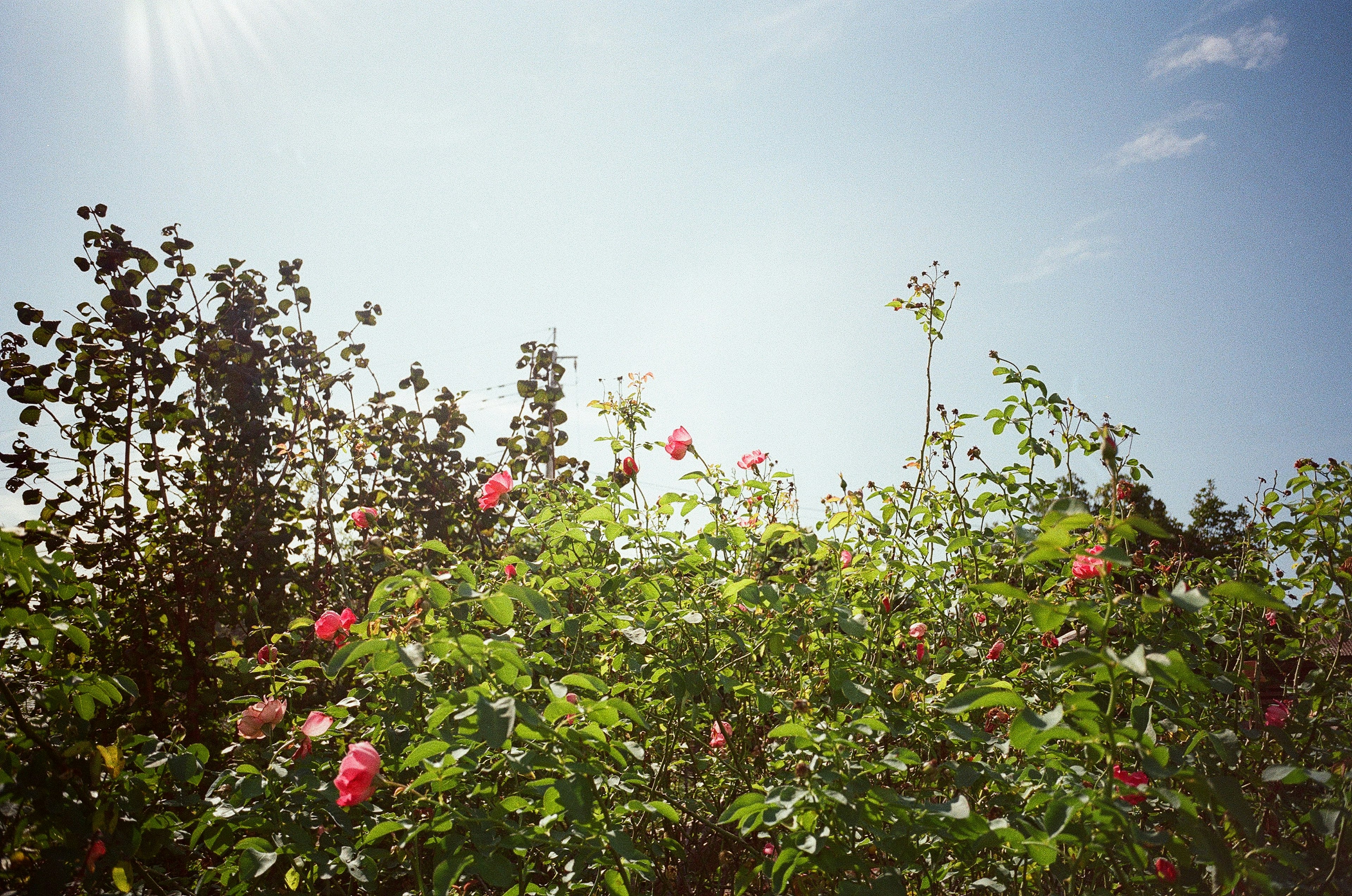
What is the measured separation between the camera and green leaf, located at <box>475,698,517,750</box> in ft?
3.26

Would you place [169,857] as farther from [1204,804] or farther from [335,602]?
[1204,804]

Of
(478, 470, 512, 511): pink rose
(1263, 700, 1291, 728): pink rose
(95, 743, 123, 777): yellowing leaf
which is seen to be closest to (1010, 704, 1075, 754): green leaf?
(1263, 700, 1291, 728): pink rose

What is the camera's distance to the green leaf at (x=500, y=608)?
114 centimetres

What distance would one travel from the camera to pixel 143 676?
2746 millimetres

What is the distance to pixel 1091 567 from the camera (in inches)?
50.9

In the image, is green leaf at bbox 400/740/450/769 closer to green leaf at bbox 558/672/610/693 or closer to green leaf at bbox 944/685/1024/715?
green leaf at bbox 558/672/610/693

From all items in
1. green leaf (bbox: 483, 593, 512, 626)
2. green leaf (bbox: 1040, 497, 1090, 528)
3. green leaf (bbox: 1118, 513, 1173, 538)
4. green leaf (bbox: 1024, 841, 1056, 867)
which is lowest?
A: green leaf (bbox: 1024, 841, 1056, 867)

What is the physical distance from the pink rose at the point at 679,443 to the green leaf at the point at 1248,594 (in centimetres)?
137

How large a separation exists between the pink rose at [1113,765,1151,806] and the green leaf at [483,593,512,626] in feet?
3.37

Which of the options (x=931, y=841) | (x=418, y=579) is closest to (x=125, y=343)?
(x=418, y=579)

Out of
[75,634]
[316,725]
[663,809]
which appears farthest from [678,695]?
[75,634]

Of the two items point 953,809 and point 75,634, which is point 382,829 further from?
point 953,809

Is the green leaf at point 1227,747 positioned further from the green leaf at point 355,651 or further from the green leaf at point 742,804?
the green leaf at point 355,651

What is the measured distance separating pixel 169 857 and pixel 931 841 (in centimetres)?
236
